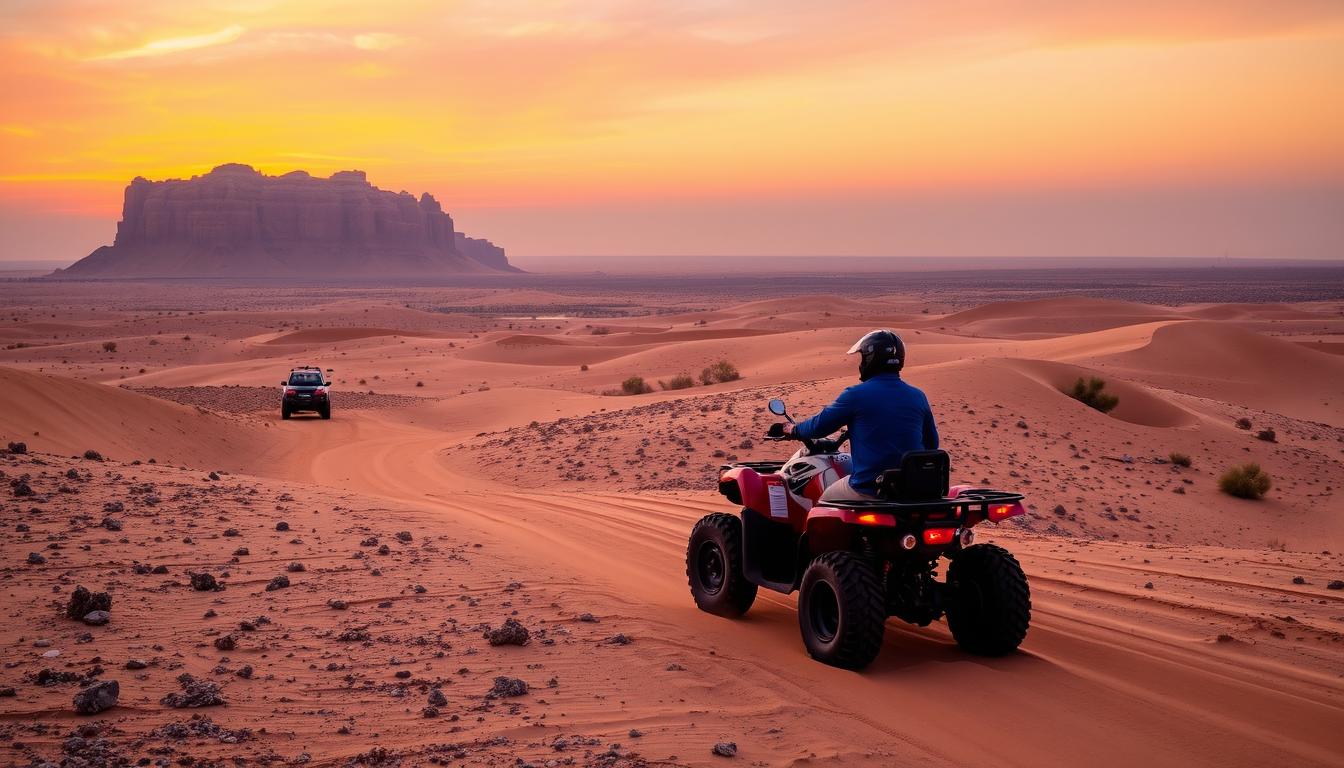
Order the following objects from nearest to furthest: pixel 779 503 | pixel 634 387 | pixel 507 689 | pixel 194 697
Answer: pixel 194 697, pixel 507 689, pixel 779 503, pixel 634 387

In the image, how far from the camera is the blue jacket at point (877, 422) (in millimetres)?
6418

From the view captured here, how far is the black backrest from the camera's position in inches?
240

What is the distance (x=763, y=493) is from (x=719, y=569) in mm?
804

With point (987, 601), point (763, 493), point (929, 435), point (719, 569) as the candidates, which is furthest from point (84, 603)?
point (987, 601)

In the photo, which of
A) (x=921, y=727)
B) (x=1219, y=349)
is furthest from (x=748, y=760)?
(x=1219, y=349)

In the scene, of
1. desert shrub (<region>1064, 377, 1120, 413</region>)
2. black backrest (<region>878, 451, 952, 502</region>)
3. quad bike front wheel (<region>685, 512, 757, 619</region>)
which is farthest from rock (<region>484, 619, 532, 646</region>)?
desert shrub (<region>1064, 377, 1120, 413</region>)

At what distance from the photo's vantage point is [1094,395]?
76.6 feet

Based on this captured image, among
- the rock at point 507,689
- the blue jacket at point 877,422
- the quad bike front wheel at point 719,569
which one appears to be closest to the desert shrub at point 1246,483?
the quad bike front wheel at point 719,569

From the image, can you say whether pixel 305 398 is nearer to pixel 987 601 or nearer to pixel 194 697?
pixel 194 697

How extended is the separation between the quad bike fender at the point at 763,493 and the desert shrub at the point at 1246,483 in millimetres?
13374

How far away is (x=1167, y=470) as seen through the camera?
1822cm

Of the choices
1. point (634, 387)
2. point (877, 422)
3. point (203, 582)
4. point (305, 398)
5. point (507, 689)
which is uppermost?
point (877, 422)

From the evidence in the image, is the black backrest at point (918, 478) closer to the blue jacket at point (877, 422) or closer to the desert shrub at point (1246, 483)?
the blue jacket at point (877, 422)

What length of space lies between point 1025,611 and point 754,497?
2.02m
